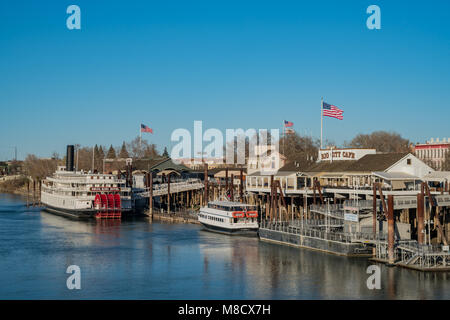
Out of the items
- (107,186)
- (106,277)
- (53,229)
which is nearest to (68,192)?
(107,186)

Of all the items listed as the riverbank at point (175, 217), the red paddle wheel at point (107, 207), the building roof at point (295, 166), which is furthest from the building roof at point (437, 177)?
the red paddle wheel at point (107, 207)

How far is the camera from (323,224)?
202 feet

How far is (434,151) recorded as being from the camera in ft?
460

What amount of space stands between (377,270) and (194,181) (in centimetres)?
6570

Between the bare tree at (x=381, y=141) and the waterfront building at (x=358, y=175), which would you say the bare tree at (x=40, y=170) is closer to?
the bare tree at (x=381, y=141)

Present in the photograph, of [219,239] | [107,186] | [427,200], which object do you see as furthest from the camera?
[107,186]

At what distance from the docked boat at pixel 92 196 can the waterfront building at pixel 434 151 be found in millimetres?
74731

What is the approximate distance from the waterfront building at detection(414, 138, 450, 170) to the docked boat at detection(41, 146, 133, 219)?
74731mm

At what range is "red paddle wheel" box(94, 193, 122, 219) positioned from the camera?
93.1 metres

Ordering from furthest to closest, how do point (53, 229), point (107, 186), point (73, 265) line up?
point (107, 186)
point (53, 229)
point (73, 265)

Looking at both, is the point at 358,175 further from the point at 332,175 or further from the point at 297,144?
the point at 297,144

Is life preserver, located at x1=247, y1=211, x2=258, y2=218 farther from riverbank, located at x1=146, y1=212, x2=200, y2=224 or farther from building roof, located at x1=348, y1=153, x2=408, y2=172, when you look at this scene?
riverbank, located at x1=146, y1=212, x2=200, y2=224

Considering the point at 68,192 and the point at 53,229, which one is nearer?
the point at 53,229
